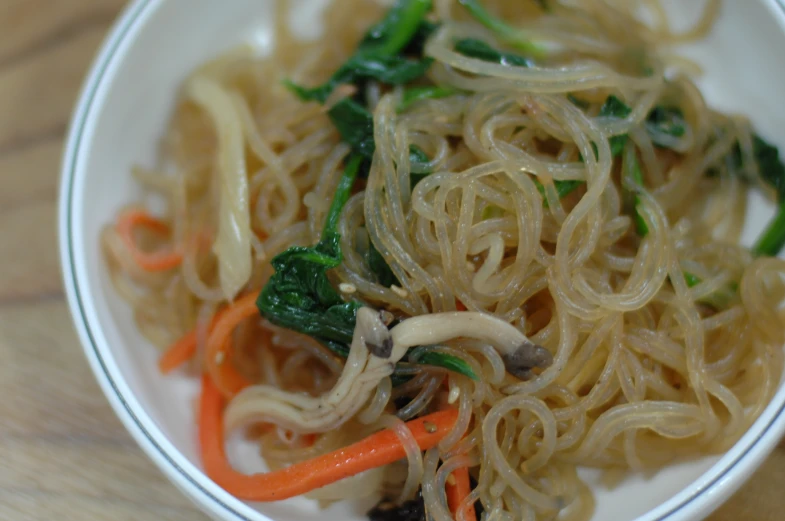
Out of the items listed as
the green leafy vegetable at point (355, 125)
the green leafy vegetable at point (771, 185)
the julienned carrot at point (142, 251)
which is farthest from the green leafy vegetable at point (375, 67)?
the green leafy vegetable at point (771, 185)

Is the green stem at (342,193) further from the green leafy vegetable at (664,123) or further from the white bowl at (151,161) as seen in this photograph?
the green leafy vegetable at (664,123)

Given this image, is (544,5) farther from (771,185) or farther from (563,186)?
(771,185)

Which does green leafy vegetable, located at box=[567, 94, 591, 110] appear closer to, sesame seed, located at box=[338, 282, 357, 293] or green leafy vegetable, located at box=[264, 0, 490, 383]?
green leafy vegetable, located at box=[264, 0, 490, 383]

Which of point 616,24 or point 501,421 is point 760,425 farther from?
point 616,24

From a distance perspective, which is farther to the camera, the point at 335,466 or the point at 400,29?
the point at 400,29

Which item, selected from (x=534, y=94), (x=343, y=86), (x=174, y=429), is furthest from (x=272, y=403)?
(x=534, y=94)

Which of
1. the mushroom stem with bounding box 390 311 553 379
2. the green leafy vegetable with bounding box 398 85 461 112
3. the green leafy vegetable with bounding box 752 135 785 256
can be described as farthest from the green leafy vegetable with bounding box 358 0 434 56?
the green leafy vegetable with bounding box 752 135 785 256

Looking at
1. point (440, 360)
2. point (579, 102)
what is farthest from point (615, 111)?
point (440, 360)
